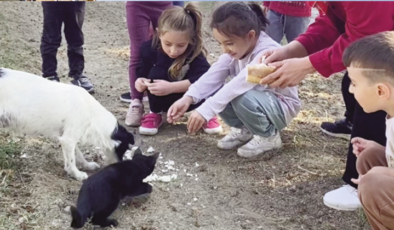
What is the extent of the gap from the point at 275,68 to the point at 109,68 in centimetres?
260

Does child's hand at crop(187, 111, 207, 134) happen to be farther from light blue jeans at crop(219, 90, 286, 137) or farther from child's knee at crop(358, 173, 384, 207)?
child's knee at crop(358, 173, 384, 207)

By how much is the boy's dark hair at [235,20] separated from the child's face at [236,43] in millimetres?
26

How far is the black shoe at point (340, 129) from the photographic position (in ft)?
12.0

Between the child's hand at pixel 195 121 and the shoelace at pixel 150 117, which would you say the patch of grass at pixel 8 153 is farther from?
the child's hand at pixel 195 121

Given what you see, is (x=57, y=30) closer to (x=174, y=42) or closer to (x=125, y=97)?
(x=125, y=97)

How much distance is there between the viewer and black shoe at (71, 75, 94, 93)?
4.46 metres

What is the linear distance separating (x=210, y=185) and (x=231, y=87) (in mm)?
570

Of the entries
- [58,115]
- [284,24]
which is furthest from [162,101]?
[284,24]

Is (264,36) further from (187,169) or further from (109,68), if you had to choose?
(109,68)

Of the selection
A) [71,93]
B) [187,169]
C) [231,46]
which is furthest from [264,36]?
[71,93]

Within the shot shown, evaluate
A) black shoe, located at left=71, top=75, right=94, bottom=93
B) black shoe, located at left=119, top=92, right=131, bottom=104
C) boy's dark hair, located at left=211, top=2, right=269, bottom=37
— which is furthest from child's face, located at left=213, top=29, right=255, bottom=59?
black shoe, located at left=71, top=75, right=94, bottom=93

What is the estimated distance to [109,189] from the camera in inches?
99.5

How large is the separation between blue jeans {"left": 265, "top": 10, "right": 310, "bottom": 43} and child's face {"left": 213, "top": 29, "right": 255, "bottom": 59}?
1.37 m

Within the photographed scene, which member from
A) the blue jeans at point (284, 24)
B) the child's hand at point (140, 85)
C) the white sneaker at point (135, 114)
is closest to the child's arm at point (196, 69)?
the child's hand at point (140, 85)
